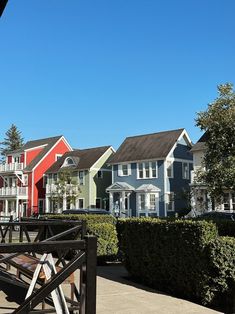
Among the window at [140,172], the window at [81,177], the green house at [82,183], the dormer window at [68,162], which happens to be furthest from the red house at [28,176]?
the window at [140,172]

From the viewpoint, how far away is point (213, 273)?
7.80m

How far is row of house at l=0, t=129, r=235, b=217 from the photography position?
44500 millimetres

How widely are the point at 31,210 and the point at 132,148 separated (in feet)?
52.2

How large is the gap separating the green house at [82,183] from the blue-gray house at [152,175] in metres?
3.46

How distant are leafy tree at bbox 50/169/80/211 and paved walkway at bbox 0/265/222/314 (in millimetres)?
41778

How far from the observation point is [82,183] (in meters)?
52.0

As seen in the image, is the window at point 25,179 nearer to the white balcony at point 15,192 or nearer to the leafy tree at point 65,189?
the white balcony at point 15,192

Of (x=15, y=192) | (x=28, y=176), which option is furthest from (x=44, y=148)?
(x=15, y=192)

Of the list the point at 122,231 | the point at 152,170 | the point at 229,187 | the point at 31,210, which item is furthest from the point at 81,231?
the point at 31,210

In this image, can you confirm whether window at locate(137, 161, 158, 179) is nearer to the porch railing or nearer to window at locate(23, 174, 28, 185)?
the porch railing

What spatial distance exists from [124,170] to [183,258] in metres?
39.9

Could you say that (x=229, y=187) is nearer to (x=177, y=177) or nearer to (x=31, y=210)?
(x=177, y=177)

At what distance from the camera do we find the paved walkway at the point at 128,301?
734 centimetres

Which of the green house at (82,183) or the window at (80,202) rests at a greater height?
the green house at (82,183)
